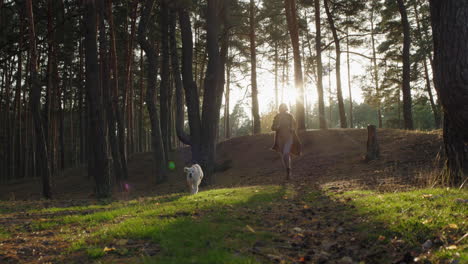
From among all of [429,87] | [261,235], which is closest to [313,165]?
[261,235]

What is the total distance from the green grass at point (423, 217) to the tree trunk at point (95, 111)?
33.1 ft

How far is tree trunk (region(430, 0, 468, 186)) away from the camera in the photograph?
6.08 m

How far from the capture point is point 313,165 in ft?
53.6

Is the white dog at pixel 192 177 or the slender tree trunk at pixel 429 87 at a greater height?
the slender tree trunk at pixel 429 87

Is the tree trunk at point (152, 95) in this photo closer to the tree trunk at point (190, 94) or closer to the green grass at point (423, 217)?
the tree trunk at point (190, 94)

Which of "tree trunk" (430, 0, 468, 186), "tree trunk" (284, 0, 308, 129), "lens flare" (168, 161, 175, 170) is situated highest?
"tree trunk" (284, 0, 308, 129)

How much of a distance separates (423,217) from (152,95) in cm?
1737

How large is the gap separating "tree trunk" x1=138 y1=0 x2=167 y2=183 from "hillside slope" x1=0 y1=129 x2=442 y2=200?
129 cm

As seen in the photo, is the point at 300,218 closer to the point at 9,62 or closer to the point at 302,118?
the point at 302,118

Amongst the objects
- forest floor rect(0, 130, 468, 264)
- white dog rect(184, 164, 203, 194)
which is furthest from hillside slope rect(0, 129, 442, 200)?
white dog rect(184, 164, 203, 194)

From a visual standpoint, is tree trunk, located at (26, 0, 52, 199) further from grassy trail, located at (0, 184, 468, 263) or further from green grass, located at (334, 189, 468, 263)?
green grass, located at (334, 189, 468, 263)

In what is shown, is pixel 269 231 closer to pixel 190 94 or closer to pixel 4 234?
pixel 4 234

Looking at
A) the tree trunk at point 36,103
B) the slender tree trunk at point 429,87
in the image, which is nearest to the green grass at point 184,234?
the tree trunk at point 36,103

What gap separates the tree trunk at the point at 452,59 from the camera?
19.9ft
